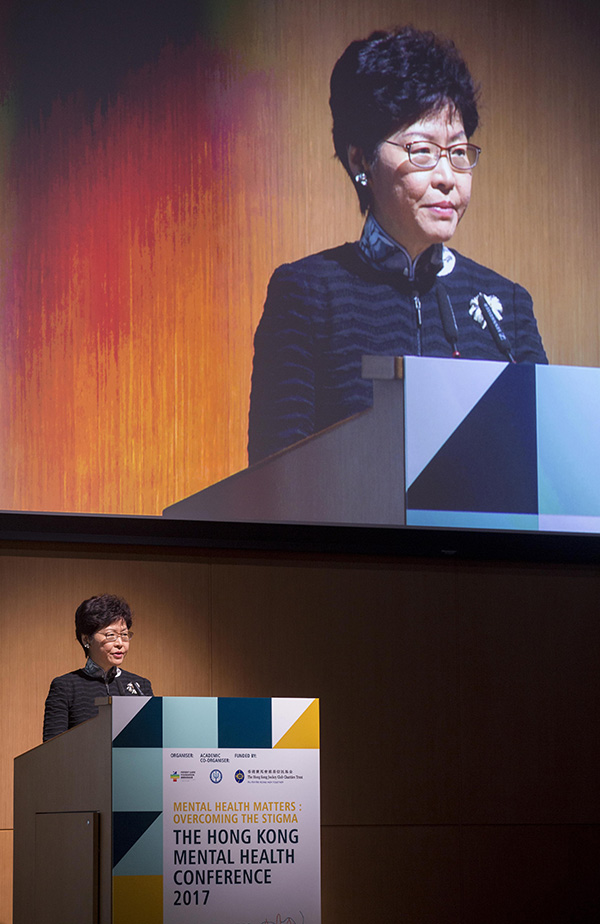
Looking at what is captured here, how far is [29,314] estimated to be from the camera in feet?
15.2

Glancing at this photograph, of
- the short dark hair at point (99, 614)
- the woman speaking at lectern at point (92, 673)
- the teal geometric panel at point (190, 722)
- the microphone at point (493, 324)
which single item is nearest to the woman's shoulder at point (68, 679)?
the woman speaking at lectern at point (92, 673)

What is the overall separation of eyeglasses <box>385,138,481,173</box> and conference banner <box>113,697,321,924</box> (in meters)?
3.31

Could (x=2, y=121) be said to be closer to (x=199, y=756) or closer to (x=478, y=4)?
(x=478, y=4)

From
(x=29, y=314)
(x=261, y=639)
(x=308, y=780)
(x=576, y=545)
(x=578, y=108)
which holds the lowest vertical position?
(x=308, y=780)

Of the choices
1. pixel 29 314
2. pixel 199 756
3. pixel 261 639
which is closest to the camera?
pixel 199 756

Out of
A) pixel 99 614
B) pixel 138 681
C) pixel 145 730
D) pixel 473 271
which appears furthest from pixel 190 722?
pixel 473 271

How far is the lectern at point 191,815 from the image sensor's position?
2.45 metres

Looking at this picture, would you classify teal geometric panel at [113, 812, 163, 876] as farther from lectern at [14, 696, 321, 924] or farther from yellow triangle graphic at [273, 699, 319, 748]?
yellow triangle graphic at [273, 699, 319, 748]

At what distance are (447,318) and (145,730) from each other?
3098mm

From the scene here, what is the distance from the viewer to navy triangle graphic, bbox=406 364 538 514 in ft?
16.4

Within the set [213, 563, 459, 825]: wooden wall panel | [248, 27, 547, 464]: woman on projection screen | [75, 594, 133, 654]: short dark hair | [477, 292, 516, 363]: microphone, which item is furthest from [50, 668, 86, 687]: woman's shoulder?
[477, 292, 516, 363]: microphone

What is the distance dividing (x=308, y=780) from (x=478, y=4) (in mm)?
4113

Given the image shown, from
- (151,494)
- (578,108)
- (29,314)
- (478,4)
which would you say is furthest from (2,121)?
(578,108)

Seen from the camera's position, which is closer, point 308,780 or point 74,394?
point 308,780
